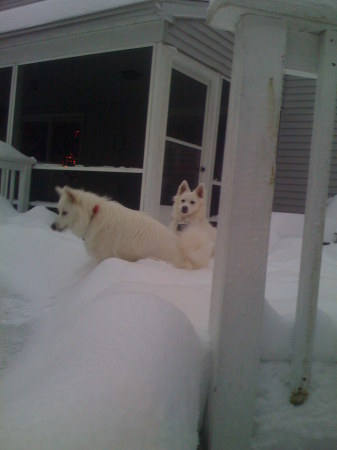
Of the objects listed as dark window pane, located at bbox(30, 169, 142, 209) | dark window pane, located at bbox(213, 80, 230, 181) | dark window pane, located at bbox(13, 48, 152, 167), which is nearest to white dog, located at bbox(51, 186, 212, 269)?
dark window pane, located at bbox(213, 80, 230, 181)

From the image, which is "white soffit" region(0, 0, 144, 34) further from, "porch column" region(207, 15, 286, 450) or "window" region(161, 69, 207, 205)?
"porch column" region(207, 15, 286, 450)

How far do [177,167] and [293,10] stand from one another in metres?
5.94

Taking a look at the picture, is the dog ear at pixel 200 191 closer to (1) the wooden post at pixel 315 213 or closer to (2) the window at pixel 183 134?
(2) the window at pixel 183 134

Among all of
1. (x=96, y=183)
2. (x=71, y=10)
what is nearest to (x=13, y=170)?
(x=71, y=10)

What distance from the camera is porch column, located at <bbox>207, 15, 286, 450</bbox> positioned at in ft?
4.19

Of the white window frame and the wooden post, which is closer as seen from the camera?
the wooden post

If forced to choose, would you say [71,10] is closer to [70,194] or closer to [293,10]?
[70,194]

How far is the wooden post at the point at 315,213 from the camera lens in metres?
1.35

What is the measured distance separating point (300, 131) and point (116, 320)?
27.2 feet

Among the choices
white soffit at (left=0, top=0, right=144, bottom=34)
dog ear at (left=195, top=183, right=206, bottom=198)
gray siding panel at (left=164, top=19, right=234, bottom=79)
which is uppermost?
white soffit at (left=0, top=0, right=144, bottom=34)

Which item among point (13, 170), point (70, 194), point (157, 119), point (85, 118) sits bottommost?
point (70, 194)

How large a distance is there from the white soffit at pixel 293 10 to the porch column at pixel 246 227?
0.03 metres

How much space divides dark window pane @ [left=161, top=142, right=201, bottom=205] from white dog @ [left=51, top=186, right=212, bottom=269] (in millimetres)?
2793

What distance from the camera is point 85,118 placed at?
1163 centimetres
